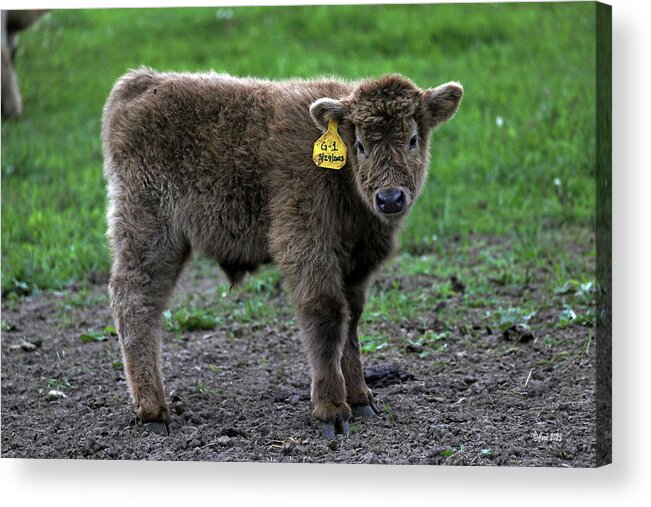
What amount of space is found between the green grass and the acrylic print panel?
0.02 metres

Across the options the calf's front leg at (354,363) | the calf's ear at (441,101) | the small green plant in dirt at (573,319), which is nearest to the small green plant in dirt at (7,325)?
the calf's front leg at (354,363)

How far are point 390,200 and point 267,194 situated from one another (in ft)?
2.28

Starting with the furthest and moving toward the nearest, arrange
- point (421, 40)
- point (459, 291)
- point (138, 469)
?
point (421, 40) → point (459, 291) → point (138, 469)

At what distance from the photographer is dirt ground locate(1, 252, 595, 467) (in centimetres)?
512

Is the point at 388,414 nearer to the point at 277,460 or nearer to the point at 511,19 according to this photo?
the point at 277,460

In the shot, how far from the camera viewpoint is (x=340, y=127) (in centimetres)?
515

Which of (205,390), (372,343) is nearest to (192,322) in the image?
(205,390)

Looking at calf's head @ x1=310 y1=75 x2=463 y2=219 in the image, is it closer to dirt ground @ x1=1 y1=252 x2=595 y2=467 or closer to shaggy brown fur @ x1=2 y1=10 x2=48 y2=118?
dirt ground @ x1=1 y1=252 x2=595 y2=467

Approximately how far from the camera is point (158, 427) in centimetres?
543

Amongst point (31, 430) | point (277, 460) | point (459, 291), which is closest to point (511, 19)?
point (459, 291)

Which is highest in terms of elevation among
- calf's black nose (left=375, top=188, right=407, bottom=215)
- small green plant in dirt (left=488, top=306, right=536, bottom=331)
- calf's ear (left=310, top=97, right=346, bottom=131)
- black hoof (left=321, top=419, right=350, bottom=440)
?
calf's ear (left=310, top=97, right=346, bottom=131)

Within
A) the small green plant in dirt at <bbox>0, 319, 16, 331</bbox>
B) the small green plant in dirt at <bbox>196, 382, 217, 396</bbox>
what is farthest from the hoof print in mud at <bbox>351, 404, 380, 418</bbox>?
the small green plant in dirt at <bbox>0, 319, 16, 331</bbox>

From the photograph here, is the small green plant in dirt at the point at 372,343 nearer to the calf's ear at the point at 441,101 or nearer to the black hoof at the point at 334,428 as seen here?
the black hoof at the point at 334,428

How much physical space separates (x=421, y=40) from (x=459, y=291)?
1796mm
